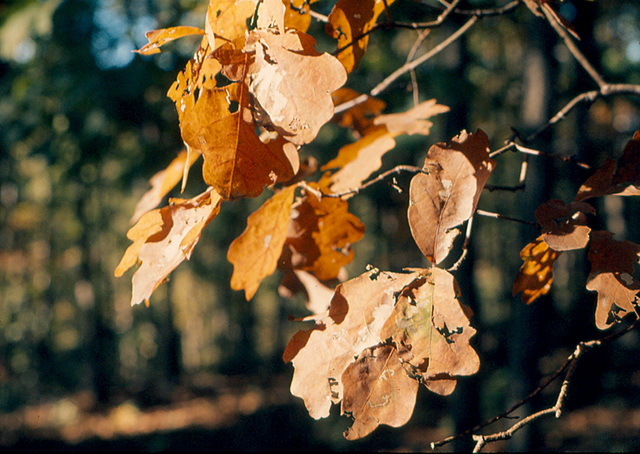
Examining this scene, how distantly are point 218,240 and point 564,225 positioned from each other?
1168 cm

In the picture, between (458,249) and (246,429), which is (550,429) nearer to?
(246,429)

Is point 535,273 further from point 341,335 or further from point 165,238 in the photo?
point 165,238

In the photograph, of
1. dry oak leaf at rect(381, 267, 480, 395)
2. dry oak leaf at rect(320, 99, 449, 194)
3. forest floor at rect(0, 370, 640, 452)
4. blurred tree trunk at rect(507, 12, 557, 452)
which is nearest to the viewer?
dry oak leaf at rect(381, 267, 480, 395)

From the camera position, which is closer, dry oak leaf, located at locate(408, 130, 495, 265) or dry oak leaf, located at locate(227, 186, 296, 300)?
dry oak leaf, located at locate(408, 130, 495, 265)

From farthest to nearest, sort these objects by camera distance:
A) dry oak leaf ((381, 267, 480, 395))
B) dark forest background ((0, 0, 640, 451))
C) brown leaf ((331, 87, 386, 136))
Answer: dark forest background ((0, 0, 640, 451)) < brown leaf ((331, 87, 386, 136)) < dry oak leaf ((381, 267, 480, 395))

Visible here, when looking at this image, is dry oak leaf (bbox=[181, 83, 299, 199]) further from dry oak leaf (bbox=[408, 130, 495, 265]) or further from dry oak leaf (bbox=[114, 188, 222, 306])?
dry oak leaf (bbox=[408, 130, 495, 265])

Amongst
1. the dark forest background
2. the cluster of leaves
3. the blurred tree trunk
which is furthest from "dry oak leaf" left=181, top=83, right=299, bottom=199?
the blurred tree trunk

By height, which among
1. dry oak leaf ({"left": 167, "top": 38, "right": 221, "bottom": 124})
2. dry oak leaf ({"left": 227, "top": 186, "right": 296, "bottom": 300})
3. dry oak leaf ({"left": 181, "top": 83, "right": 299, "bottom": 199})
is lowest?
dry oak leaf ({"left": 227, "top": 186, "right": 296, "bottom": 300})

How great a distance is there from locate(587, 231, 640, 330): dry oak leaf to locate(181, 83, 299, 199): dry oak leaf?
0.45 m

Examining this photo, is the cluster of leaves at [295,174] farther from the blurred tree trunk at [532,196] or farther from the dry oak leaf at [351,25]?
the blurred tree trunk at [532,196]

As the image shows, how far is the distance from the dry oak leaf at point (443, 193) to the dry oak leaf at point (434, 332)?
1.7 inches

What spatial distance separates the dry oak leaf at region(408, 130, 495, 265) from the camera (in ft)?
1.81

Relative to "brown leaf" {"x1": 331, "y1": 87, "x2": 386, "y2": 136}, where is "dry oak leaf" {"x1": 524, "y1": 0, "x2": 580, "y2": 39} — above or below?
above

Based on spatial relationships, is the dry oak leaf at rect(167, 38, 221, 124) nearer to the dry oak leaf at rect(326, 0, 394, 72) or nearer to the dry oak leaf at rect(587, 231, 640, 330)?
the dry oak leaf at rect(326, 0, 394, 72)
